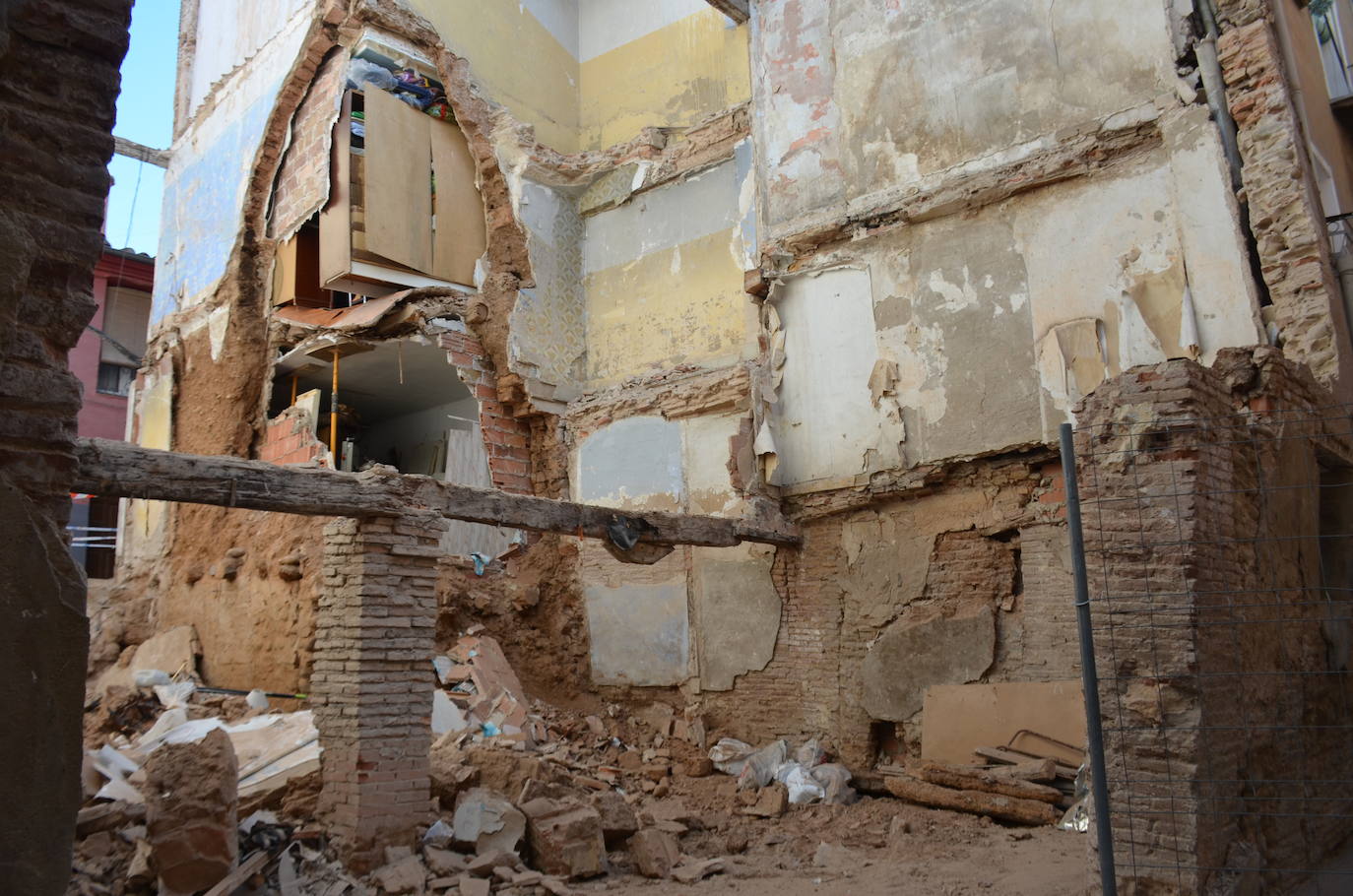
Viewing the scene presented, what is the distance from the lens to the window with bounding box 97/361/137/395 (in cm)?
1931

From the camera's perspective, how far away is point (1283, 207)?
24.4 ft

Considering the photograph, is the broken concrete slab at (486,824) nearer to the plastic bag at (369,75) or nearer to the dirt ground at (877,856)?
the dirt ground at (877,856)

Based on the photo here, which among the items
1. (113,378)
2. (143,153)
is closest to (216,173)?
(143,153)

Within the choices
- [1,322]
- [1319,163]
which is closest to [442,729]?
[1,322]

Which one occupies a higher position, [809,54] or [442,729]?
[809,54]

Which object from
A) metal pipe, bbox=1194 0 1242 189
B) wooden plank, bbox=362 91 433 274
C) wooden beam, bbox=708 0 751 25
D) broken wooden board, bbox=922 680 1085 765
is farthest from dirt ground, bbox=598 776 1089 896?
wooden beam, bbox=708 0 751 25

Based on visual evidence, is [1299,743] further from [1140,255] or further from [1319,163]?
[1319,163]

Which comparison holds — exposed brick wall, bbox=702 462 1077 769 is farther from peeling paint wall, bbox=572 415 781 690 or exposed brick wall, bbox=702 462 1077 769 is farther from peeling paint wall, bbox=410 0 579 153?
peeling paint wall, bbox=410 0 579 153

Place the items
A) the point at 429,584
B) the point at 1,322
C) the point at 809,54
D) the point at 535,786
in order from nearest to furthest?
1. the point at 1,322
2. the point at 429,584
3. the point at 535,786
4. the point at 809,54

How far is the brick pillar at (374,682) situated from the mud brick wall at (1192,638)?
4.39 meters

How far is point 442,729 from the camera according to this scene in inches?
349

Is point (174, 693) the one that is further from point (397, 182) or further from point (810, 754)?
point (810, 754)

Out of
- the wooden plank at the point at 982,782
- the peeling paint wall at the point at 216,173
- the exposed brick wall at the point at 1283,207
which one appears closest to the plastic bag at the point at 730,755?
the wooden plank at the point at 982,782

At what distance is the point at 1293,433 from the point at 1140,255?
113 inches
